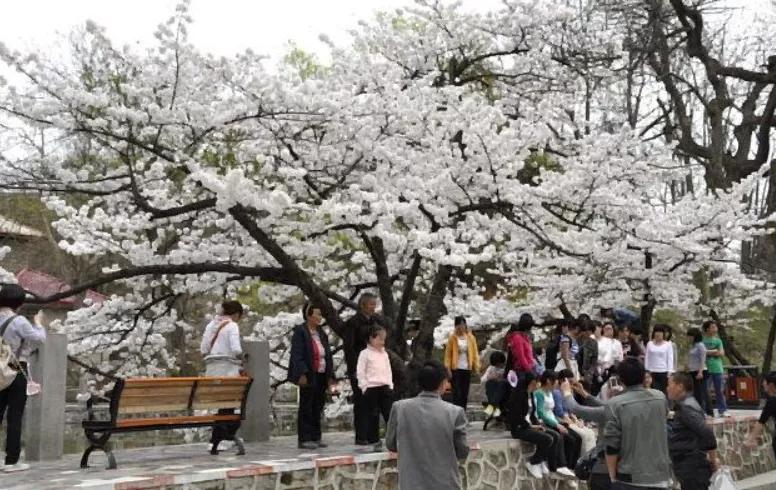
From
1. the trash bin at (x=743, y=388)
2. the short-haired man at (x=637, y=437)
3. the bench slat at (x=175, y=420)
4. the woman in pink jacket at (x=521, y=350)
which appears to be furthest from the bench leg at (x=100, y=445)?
the trash bin at (x=743, y=388)

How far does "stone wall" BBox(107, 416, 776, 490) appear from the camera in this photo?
261 inches

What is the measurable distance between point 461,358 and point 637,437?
19.7ft

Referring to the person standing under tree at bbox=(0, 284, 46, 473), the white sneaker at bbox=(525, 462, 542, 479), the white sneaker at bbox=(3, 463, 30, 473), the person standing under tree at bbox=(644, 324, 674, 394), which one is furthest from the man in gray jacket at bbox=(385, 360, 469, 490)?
the person standing under tree at bbox=(644, 324, 674, 394)

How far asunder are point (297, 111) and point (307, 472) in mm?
4724

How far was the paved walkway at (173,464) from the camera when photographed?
657 cm

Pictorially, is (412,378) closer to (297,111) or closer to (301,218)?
(301,218)

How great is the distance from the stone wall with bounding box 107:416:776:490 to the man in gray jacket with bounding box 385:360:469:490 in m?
1.71

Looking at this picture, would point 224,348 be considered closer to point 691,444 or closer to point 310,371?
point 310,371

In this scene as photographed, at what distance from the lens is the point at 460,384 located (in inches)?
463

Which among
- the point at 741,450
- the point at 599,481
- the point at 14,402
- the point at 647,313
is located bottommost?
the point at 741,450

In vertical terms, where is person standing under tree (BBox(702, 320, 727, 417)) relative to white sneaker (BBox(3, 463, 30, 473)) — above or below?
above

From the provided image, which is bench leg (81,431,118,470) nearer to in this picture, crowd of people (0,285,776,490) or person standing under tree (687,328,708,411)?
crowd of people (0,285,776,490)

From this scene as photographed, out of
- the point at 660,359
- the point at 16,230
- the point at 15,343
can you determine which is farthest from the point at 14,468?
the point at 16,230

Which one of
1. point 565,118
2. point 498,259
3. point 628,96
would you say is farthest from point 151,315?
point 628,96
